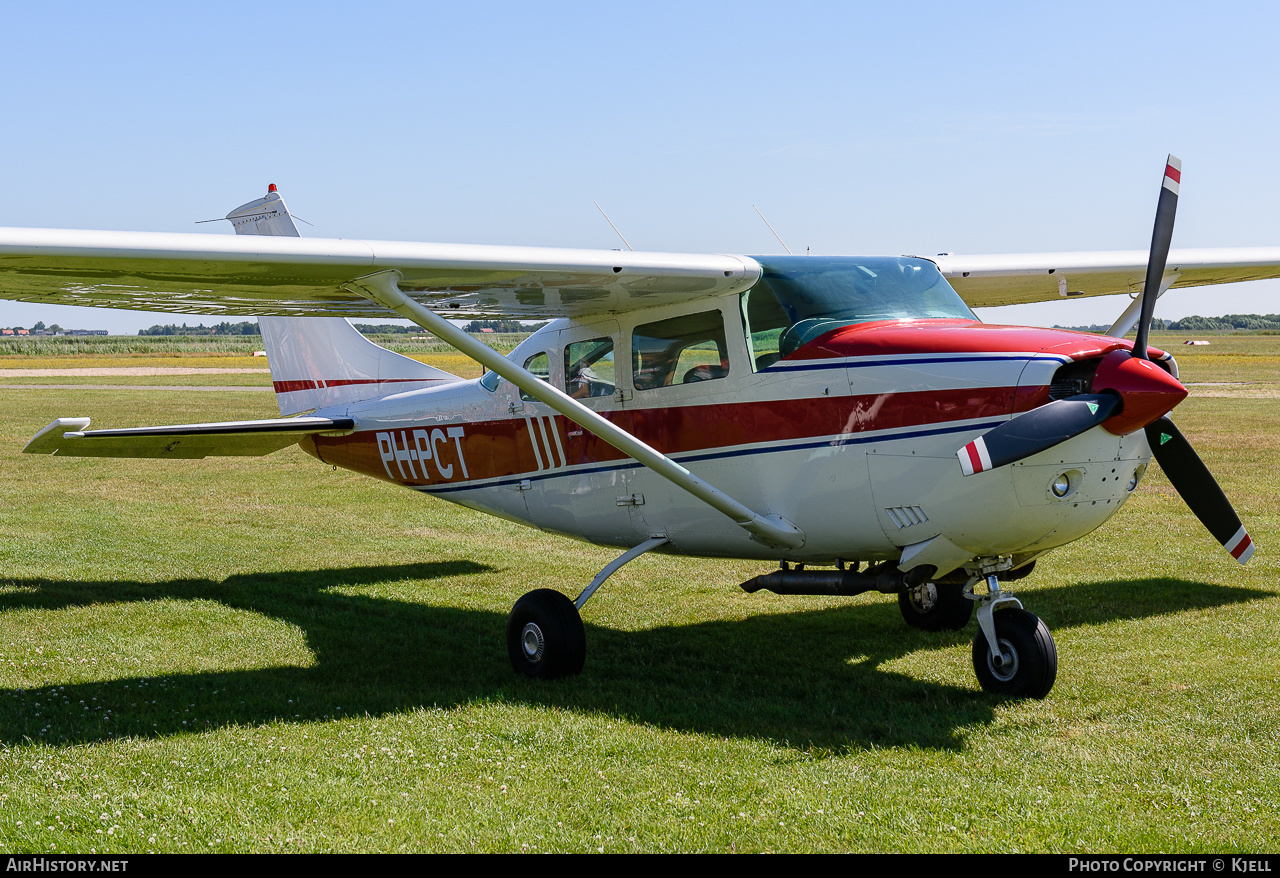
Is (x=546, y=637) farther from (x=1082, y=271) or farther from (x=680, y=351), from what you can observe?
(x=1082, y=271)

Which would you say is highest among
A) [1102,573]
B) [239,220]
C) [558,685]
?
[239,220]

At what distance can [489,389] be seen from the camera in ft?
28.1

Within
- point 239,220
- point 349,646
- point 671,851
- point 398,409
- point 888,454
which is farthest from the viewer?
point 239,220

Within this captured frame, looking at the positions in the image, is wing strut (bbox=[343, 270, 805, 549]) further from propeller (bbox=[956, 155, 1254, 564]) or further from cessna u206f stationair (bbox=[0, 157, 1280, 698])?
propeller (bbox=[956, 155, 1254, 564])

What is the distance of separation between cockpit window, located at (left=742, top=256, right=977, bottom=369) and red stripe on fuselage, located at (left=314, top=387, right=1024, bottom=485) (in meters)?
0.40

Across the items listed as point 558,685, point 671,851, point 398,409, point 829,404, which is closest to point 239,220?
point 398,409

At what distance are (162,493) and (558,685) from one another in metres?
11.3

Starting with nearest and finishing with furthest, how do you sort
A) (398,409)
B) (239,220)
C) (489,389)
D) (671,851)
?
(671,851) → (489,389) → (398,409) → (239,220)

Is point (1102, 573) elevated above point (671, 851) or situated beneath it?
situated beneath

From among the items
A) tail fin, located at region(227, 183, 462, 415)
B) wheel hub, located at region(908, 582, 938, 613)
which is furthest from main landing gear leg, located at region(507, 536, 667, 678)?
tail fin, located at region(227, 183, 462, 415)

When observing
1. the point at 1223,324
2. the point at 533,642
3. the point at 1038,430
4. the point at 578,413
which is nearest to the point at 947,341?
the point at 1038,430

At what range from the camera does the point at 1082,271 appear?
28.6 feet

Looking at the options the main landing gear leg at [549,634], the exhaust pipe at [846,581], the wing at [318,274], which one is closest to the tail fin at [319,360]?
the wing at [318,274]

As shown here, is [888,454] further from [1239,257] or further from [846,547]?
[1239,257]
